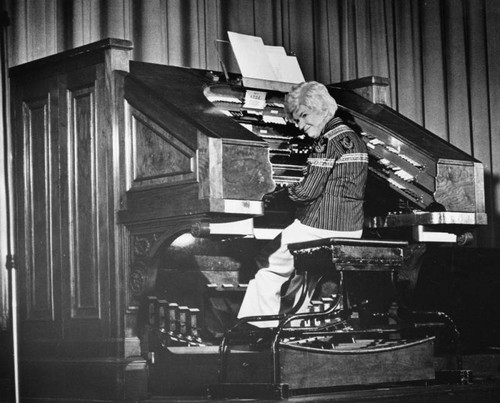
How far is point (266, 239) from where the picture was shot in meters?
5.88

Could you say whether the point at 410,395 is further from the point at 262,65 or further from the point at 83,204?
the point at 262,65

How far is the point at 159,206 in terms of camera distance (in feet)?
16.0

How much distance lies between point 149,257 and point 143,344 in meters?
0.42

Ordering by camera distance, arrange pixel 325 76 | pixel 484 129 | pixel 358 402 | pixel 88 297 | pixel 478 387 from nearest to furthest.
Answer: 1. pixel 358 402
2. pixel 478 387
3. pixel 88 297
4. pixel 325 76
5. pixel 484 129

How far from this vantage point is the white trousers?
521 centimetres

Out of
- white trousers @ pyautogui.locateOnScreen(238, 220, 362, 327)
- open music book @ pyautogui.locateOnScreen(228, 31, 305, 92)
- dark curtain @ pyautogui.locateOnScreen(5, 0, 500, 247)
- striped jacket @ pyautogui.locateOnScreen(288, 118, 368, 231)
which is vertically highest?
dark curtain @ pyautogui.locateOnScreen(5, 0, 500, 247)

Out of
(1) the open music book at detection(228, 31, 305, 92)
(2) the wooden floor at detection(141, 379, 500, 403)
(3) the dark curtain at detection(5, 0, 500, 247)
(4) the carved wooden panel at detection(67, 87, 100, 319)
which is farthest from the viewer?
(3) the dark curtain at detection(5, 0, 500, 247)

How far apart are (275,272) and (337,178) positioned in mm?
571

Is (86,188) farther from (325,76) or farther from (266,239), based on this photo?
(325,76)

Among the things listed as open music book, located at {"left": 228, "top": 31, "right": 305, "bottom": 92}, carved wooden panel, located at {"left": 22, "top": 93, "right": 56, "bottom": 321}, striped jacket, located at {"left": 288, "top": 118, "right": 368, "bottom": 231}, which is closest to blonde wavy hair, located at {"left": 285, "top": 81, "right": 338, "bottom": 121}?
striped jacket, located at {"left": 288, "top": 118, "right": 368, "bottom": 231}

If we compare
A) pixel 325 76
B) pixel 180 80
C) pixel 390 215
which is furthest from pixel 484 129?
pixel 180 80

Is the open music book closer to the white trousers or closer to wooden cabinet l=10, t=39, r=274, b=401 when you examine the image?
wooden cabinet l=10, t=39, r=274, b=401

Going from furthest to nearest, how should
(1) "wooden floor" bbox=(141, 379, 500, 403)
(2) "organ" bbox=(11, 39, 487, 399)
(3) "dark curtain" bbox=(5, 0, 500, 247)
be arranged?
(3) "dark curtain" bbox=(5, 0, 500, 247) < (2) "organ" bbox=(11, 39, 487, 399) < (1) "wooden floor" bbox=(141, 379, 500, 403)

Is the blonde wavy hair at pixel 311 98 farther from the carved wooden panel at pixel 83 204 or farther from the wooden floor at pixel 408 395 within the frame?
the wooden floor at pixel 408 395
